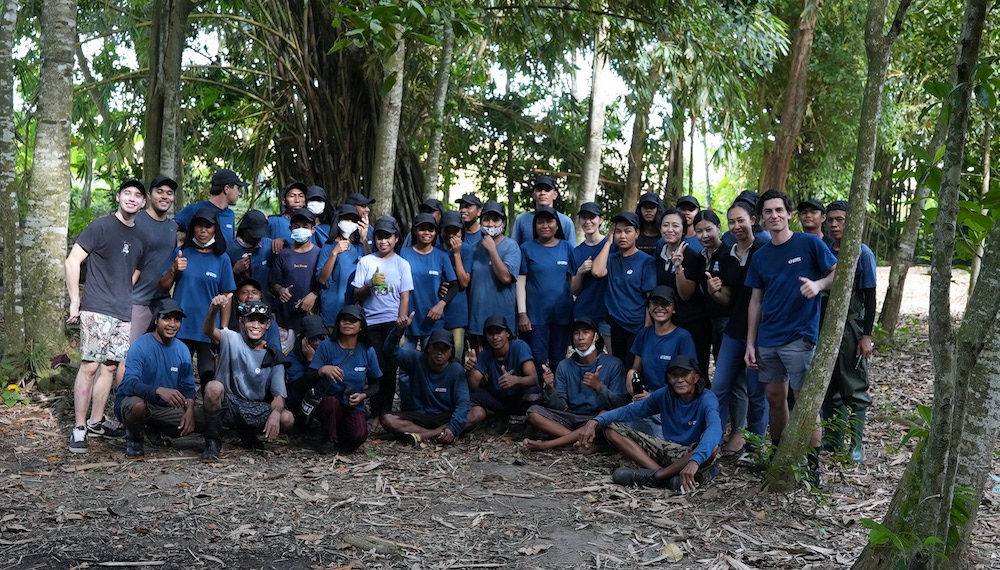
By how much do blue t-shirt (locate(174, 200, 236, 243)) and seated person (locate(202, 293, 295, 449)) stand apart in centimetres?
77

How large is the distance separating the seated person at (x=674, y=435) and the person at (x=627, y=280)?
0.80m

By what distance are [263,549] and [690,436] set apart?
255cm

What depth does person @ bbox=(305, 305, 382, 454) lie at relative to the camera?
19.6 ft

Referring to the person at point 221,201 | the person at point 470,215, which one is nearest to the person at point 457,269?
the person at point 470,215

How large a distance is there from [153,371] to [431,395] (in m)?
1.82

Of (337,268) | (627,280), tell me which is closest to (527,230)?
(627,280)

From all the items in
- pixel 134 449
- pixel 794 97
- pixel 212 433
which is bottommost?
pixel 134 449

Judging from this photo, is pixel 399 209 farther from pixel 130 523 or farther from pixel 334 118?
pixel 130 523

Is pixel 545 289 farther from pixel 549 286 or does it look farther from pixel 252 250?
pixel 252 250

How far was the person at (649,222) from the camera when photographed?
6.80m

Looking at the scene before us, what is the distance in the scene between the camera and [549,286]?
696 cm

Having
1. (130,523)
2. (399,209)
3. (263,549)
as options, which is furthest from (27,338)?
(399,209)

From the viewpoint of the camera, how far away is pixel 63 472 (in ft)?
17.5

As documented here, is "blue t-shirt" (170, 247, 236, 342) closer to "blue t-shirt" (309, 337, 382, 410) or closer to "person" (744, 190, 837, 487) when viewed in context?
"blue t-shirt" (309, 337, 382, 410)
